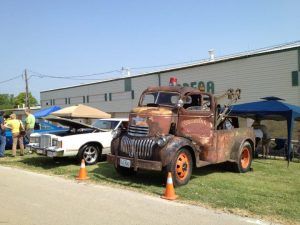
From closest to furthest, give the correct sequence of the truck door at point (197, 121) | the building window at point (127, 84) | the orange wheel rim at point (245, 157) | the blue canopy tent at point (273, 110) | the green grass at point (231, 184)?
the green grass at point (231, 184), the truck door at point (197, 121), the orange wheel rim at point (245, 157), the blue canopy tent at point (273, 110), the building window at point (127, 84)

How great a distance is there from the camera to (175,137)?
29.4 ft

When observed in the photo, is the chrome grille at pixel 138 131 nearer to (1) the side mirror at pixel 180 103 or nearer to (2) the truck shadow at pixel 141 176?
(1) the side mirror at pixel 180 103

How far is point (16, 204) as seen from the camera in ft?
23.2

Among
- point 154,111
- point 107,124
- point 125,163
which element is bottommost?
point 125,163

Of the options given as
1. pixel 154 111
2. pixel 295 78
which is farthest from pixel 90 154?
pixel 295 78

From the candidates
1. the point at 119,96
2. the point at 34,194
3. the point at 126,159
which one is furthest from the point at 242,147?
the point at 119,96

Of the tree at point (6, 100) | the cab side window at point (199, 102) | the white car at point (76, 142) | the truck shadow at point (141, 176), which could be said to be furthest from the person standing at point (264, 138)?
the tree at point (6, 100)

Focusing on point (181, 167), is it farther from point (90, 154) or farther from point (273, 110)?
point (273, 110)

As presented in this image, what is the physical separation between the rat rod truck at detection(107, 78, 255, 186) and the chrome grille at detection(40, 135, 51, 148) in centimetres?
314

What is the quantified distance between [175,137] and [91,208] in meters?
2.94

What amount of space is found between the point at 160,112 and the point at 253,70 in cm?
1457

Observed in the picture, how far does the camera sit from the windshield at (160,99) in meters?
9.78

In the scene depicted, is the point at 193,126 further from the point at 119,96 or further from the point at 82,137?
the point at 119,96

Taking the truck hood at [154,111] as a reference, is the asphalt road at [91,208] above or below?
below
